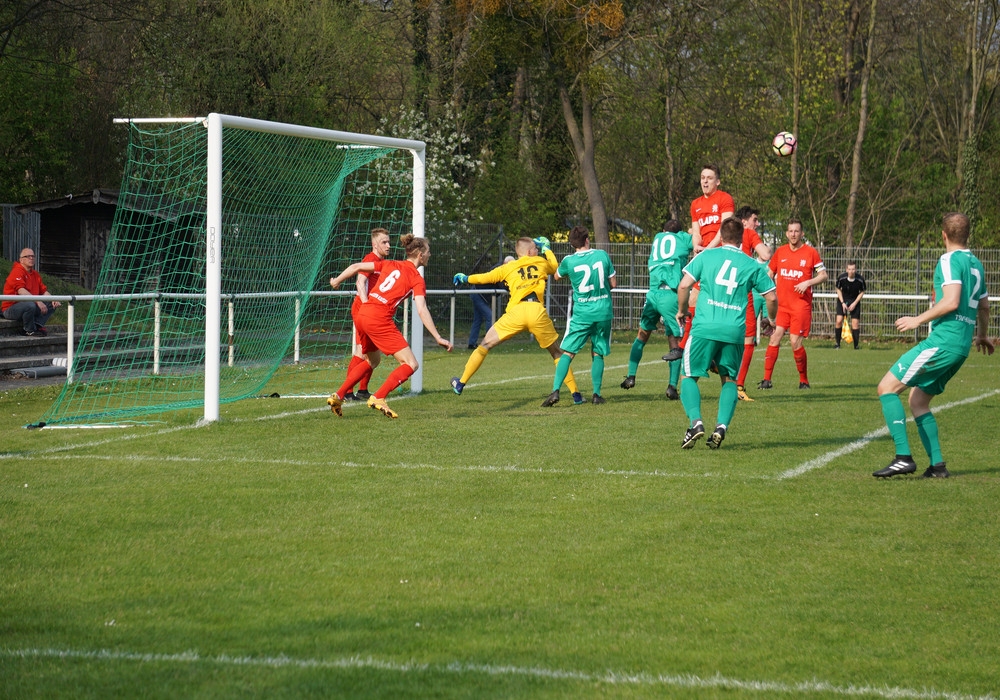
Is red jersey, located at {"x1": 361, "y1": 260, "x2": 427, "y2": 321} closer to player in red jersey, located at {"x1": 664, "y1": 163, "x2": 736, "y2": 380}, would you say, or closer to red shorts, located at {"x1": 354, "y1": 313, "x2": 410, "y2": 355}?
red shorts, located at {"x1": 354, "y1": 313, "x2": 410, "y2": 355}

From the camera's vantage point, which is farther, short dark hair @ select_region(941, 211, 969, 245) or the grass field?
short dark hair @ select_region(941, 211, 969, 245)

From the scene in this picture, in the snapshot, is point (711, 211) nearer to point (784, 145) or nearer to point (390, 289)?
point (390, 289)

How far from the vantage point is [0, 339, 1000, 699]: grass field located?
13.8ft

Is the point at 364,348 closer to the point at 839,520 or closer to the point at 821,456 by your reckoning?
the point at 821,456

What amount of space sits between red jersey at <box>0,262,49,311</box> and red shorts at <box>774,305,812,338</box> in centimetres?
1149

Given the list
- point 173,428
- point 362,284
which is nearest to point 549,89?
point 362,284

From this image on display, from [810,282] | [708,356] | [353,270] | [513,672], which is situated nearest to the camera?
[513,672]

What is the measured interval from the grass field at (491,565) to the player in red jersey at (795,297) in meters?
4.09

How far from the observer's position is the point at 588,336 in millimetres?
12562

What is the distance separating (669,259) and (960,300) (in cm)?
593

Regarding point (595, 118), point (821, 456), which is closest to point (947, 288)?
point (821, 456)

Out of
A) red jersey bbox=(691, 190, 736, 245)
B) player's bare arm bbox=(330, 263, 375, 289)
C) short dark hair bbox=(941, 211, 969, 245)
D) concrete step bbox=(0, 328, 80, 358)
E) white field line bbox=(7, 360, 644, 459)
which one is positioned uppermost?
red jersey bbox=(691, 190, 736, 245)

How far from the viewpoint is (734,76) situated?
107 feet

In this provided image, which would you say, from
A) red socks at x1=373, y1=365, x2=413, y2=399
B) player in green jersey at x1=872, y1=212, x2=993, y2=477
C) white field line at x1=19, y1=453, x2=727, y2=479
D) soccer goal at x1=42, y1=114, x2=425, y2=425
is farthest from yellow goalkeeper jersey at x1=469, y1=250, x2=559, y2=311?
player in green jersey at x1=872, y1=212, x2=993, y2=477
